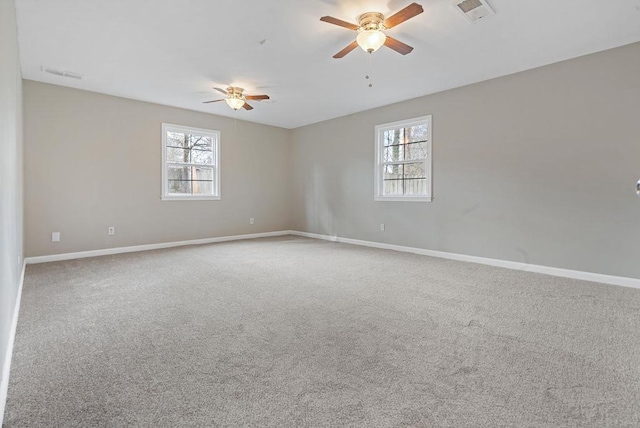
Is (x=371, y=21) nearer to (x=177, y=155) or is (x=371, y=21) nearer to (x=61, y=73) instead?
(x=61, y=73)

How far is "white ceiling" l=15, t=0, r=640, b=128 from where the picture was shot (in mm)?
2732

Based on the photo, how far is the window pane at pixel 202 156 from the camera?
19.9ft

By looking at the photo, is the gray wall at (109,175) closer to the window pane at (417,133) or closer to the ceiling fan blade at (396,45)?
the window pane at (417,133)

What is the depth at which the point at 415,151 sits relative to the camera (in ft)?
17.4

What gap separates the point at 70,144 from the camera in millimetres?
4637

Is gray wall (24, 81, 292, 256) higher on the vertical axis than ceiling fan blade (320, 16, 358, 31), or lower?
lower

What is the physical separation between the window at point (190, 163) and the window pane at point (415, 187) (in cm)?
370

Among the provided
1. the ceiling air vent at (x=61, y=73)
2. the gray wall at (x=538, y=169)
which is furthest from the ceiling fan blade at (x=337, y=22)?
the ceiling air vent at (x=61, y=73)

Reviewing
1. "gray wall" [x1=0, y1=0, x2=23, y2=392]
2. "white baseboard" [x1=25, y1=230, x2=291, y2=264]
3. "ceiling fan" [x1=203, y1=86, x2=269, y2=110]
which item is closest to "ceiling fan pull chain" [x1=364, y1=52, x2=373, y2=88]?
"ceiling fan" [x1=203, y1=86, x2=269, y2=110]

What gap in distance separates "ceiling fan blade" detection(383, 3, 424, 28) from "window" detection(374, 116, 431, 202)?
2.59 metres

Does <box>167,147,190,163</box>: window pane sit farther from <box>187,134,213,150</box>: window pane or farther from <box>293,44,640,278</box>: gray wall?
<box>293,44,640,278</box>: gray wall

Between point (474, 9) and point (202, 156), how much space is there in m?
5.08

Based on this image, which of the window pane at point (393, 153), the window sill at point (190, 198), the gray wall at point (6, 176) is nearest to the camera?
the gray wall at point (6, 176)

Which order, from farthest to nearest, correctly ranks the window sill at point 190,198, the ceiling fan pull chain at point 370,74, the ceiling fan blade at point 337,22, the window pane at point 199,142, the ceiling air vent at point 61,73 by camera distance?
the window pane at point 199,142 → the window sill at point 190,198 → the ceiling air vent at point 61,73 → the ceiling fan pull chain at point 370,74 → the ceiling fan blade at point 337,22
